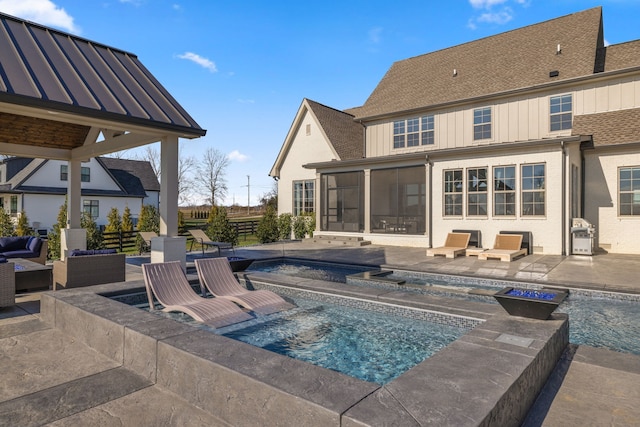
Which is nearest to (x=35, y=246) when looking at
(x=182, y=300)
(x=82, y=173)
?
(x=182, y=300)

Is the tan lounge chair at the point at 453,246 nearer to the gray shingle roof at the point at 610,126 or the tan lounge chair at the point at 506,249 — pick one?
the tan lounge chair at the point at 506,249

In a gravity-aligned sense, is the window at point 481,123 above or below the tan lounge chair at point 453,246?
above

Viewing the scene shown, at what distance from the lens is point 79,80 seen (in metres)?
7.11

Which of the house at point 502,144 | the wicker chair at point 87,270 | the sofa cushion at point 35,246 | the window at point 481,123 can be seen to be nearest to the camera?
the wicker chair at point 87,270

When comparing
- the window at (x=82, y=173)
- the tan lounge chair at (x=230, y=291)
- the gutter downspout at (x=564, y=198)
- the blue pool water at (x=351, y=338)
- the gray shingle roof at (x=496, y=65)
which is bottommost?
the blue pool water at (x=351, y=338)

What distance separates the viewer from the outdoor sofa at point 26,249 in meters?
10.0

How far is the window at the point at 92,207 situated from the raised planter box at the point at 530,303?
111 ft

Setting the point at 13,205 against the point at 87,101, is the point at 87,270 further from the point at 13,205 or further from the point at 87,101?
the point at 13,205

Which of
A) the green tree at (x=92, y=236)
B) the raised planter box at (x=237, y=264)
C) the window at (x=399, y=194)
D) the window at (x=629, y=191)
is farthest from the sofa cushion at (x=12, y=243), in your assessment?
the window at (x=629, y=191)

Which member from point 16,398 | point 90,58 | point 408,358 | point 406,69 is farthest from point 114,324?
point 406,69

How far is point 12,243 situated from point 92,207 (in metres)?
24.2

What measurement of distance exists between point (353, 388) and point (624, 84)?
59.5ft

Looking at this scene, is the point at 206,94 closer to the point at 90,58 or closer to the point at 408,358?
the point at 90,58

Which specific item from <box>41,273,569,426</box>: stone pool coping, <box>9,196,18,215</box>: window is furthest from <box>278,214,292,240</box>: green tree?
<box>9,196,18,215</box>: window
